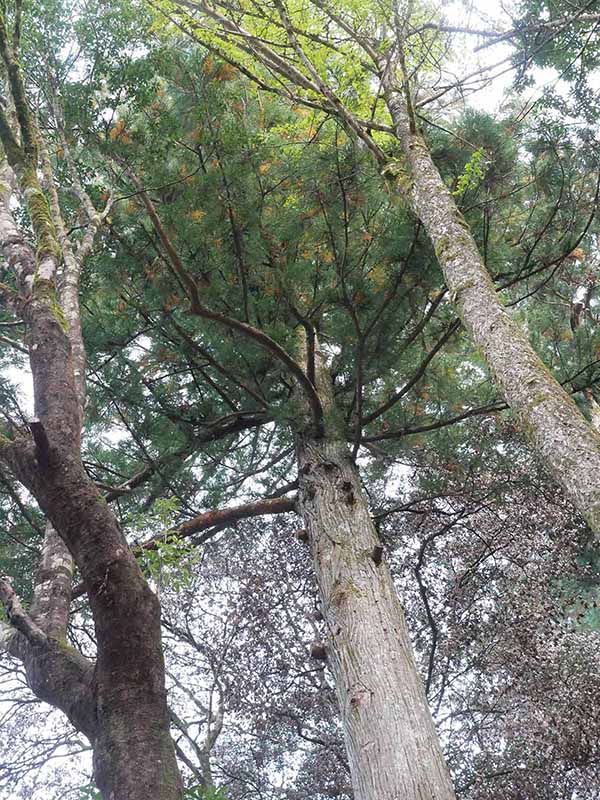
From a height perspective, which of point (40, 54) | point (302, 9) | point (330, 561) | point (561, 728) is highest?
point (40, 54)

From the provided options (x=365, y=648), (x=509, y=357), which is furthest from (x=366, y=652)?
(x=509, y=357)

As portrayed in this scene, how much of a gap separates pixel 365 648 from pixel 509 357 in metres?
1.59

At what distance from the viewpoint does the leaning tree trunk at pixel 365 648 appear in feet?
8.38

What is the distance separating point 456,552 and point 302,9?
5264 mm

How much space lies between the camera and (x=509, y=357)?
8.86 ft

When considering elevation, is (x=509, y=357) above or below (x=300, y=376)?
below

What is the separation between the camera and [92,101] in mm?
5094

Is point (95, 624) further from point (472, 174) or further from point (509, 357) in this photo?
point (472, 174)

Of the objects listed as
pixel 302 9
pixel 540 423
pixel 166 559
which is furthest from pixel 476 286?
pixel 302 9

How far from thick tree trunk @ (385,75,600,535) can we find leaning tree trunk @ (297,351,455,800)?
4.32 ft

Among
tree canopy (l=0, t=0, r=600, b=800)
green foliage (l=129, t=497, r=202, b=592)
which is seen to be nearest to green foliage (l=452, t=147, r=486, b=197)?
tree canopy (l=0, t=0, r=600, b=800)

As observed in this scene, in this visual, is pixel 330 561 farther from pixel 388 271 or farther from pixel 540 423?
pixel 388 271

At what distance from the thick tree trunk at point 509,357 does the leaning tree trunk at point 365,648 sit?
A: 51.8 inches

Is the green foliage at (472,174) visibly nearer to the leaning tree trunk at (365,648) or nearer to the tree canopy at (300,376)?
the tree canopy at (300,376)
